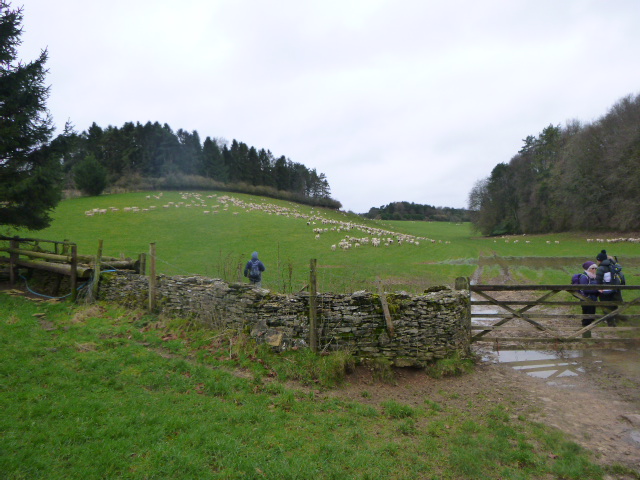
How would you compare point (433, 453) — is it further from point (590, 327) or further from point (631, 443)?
point (590, 327)

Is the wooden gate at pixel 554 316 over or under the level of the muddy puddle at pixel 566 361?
over

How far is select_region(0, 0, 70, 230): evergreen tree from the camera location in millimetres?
14586

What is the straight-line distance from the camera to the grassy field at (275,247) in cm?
2070

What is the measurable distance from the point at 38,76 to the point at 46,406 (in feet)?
52.4

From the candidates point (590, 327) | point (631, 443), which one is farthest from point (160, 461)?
point (590, 327)

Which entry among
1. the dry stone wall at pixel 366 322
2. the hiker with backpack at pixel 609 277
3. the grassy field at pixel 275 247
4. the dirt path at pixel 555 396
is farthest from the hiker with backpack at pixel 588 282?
the grassy field at pixel 275 247

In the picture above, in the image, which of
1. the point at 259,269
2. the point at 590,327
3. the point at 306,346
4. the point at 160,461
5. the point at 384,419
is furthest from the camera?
the point at 259,269

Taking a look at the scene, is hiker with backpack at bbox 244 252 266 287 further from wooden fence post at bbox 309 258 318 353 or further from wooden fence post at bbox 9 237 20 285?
wooden fence post at bbox 9 237 20 285

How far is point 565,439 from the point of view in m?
5.38

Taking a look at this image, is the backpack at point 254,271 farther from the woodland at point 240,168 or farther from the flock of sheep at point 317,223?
the flock of sheep at point 317,223

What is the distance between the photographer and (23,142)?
606 inches

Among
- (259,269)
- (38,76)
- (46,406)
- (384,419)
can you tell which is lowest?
(384,419)

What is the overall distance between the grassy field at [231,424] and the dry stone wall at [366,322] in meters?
0.58

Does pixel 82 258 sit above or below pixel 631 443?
above
